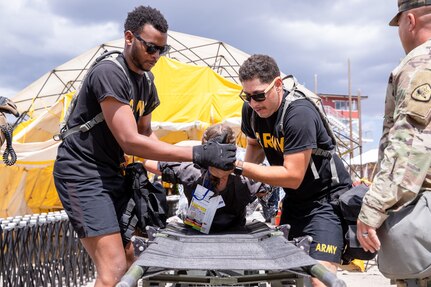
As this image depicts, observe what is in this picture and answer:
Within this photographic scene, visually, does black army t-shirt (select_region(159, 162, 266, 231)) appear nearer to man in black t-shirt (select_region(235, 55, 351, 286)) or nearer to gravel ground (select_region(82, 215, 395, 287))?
man in black t-shirt (select_region(235, 55, 351, 286))

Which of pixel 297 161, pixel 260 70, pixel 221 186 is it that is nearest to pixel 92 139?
pixel 221 186

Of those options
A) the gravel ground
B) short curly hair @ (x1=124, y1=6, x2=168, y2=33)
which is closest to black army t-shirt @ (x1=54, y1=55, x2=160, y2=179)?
short curly hair @ (x1=124, y1=6, x2=168, y2=33)

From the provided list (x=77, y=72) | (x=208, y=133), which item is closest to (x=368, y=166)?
(x=77, y=72)

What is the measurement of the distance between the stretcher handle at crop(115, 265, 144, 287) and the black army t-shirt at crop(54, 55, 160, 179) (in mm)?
1052

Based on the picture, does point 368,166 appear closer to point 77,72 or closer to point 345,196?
point 77,72

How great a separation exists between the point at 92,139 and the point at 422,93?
5.86ft

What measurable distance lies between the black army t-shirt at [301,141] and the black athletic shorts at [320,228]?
76 mm

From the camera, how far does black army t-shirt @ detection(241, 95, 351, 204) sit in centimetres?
302

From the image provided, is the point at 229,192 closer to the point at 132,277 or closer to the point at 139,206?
the point at 139,206

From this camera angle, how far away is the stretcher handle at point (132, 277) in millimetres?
1833

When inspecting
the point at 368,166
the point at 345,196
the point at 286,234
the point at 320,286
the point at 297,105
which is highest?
the point at 297,105

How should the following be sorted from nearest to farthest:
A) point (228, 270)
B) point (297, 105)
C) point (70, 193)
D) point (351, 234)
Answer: point (228, 270) → point (351, 234) → point (70, 193) → point (297, 105)

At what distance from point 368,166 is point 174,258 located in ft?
86.6

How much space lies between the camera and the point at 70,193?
2904mm
